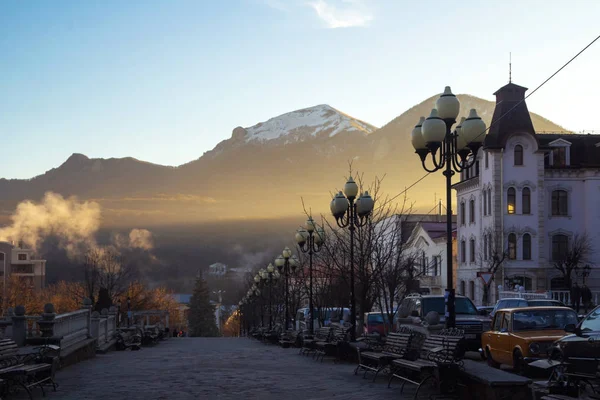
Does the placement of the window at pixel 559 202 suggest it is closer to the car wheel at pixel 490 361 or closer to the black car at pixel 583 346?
the car wheel at pixel 490 361

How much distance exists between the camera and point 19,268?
496 feet

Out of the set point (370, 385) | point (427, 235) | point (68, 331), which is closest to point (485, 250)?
point (427, 235)

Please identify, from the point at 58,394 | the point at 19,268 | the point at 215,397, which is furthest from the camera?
the point at 19,268

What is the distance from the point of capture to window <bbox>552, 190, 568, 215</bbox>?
6350 cm

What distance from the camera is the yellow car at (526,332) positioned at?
679 inches

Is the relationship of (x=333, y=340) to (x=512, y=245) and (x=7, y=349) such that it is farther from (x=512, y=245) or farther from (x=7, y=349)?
(x=512, y=245)

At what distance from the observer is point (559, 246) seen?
63031mm

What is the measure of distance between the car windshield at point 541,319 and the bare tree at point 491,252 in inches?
1521

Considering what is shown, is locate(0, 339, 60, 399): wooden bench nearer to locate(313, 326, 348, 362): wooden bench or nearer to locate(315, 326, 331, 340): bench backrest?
locate(313, 326, 348, 362): wooden bench

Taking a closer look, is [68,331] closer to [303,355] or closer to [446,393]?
[303,355]

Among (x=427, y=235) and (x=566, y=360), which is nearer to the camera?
(x=566, y=360)

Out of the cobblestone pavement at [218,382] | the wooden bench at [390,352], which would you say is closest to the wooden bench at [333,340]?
the cobblestone pavement at [218,382]

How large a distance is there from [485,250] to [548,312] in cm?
4424

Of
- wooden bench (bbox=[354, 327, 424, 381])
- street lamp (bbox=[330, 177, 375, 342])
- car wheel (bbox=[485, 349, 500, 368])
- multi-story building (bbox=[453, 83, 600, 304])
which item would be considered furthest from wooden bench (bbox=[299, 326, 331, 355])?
multi-story building (bbox=[453, 83, 600, 304])
